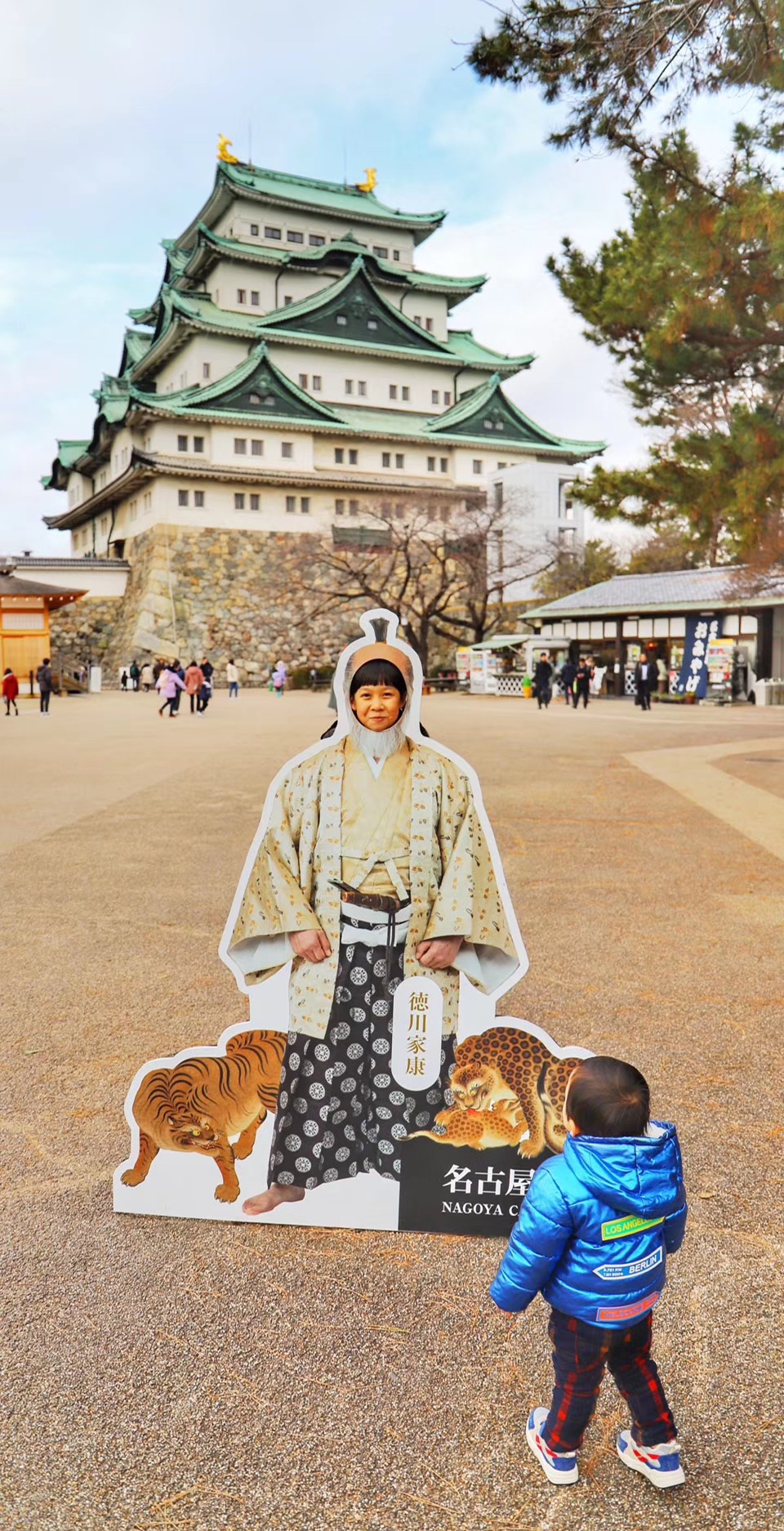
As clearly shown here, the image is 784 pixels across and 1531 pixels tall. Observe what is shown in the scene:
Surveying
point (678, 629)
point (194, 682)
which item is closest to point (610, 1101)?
point (194, 682)

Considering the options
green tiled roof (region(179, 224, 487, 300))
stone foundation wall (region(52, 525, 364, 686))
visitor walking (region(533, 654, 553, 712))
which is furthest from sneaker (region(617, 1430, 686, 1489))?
green tiled roof (region(179, 224, 487, 300))

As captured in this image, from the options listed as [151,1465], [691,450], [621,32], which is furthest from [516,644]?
[151,1465]

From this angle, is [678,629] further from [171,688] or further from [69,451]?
[69,451]

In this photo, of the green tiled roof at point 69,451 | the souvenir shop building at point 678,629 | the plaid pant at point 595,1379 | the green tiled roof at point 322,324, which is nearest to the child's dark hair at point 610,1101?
the plaid pant at point 595,1379

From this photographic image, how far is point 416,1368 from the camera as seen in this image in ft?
6.98

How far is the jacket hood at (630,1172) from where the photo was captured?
5.77 ft

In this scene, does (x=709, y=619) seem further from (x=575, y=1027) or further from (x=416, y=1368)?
(x=416, y=1368)

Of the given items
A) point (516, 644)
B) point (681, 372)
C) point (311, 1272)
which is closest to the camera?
point (311, 1272)

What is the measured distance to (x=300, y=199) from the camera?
4628 centimetres

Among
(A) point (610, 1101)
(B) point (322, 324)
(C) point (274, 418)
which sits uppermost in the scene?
(B) point (322, 324)

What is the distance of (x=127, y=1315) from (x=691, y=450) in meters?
11.0

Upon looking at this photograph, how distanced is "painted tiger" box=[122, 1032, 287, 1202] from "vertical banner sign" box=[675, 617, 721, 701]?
2735 centimetres

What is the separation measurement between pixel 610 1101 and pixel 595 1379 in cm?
50

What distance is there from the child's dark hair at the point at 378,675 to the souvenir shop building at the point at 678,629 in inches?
884
